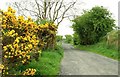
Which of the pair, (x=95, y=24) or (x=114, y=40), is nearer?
(x=114, y=40)

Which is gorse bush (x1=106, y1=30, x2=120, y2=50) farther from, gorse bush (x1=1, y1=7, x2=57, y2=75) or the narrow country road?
gorse bush (x1=1, y1=7, x2=57, y2=75)

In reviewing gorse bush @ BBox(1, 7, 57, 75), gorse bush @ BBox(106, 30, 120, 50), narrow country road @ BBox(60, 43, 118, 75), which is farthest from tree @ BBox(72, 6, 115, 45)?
gorse bush @ BBox(1, 7, 57, 75)

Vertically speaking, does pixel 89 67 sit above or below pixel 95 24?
below

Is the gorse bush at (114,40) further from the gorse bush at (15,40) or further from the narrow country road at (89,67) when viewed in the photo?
the gorse bush at (15,40)

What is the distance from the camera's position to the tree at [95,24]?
163ft

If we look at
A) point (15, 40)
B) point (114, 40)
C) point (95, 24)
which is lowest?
point (114, 40)

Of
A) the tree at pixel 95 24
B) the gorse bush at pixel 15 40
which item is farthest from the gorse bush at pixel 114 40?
the gorse bush at pixel 15 40

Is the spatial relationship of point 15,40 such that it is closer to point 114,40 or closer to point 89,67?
point 89,67

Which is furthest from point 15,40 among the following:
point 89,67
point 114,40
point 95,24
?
point 95,24

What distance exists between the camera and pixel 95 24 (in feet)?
163

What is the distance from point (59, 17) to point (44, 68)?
29.4 meters

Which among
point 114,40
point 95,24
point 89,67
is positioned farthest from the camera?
point 95,24

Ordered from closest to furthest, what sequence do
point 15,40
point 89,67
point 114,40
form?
1. point 15,40
2. point 89,67
3. point 114,40

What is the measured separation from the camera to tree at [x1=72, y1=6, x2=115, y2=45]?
163 ft
